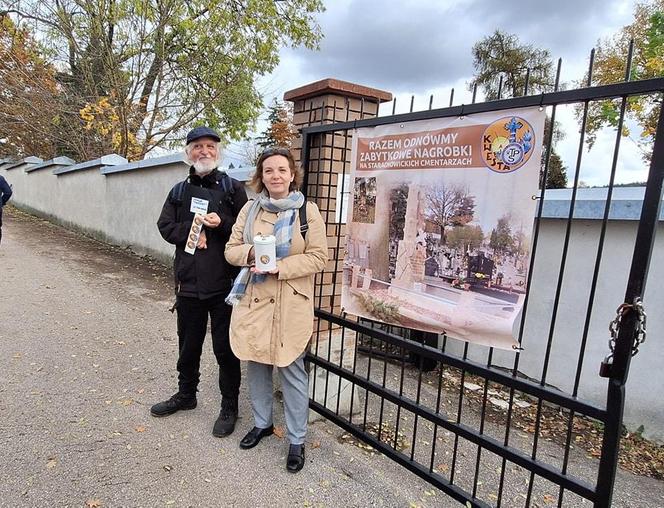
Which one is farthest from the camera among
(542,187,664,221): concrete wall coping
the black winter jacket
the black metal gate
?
(542,187,664,221): concrete wall coping

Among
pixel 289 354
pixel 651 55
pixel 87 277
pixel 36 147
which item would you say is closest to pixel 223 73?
pixel 87 277

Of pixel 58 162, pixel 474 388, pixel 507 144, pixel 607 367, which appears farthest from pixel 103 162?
pixel 607 367

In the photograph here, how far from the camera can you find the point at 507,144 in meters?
1.92

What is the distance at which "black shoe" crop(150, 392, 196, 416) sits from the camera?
9.81ft

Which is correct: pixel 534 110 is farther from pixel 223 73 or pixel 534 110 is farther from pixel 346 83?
pixel 223 73

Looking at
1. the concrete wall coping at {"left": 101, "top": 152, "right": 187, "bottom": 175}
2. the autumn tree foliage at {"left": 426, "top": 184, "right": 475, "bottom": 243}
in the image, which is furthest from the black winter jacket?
the concrete wall coping at {"left": 101, "top": 152, "right": 187, "bottom": 175}

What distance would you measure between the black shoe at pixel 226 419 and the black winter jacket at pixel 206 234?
0.76 m

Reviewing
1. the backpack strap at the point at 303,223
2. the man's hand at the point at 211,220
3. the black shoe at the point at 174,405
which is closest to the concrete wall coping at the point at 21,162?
the black shoe at the point at 174,405

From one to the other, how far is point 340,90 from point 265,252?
4.26 ft

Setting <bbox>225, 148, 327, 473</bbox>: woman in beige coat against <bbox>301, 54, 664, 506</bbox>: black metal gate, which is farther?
<bbox>225, 148, 327, 473</bbox>: woman in beige coat

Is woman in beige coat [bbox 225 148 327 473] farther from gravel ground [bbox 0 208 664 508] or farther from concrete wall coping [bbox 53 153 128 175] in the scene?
concrete wall coping [bbox 53 153 128 175]

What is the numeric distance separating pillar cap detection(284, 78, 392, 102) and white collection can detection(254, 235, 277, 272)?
3.94ft

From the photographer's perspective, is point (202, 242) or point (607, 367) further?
point (202, 242)

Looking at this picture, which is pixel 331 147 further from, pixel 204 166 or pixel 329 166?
pixel 204 166
